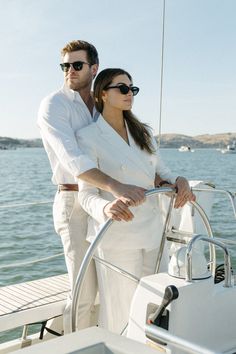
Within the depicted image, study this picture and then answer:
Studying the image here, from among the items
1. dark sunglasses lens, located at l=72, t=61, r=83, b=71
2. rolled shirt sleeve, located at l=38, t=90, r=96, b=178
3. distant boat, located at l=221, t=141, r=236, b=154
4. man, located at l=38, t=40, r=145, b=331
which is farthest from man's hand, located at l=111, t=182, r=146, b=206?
distant boat, located at l=221, t=141, r=236, b=154

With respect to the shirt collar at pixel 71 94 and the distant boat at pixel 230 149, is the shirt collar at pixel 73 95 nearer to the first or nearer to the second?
the shirt collar at pixel 71 94

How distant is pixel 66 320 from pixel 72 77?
45.9 inches

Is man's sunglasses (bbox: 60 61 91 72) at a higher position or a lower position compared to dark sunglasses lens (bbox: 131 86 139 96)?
higher

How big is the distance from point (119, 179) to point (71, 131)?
0.98 ft

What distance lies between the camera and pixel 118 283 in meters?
2.41

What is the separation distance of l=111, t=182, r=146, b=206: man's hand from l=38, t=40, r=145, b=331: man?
284 millimetres

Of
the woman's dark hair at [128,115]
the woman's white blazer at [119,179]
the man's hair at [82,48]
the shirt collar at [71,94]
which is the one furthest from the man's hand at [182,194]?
the man's hair at [82,48]

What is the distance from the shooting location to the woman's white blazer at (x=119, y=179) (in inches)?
93.7

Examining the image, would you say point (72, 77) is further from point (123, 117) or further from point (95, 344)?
point (95, 344)

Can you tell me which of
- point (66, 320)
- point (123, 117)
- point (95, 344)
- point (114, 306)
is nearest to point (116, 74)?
point (123, 117)

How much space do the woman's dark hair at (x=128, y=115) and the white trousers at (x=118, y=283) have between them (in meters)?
0.50

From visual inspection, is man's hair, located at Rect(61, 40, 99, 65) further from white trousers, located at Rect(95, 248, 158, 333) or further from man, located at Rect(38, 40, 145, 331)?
white trousers, located at Rect(95, 248, 158, 333)

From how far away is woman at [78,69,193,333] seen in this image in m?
2.39

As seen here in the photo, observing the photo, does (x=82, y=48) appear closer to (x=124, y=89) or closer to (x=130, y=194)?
(x=124, y=89)
